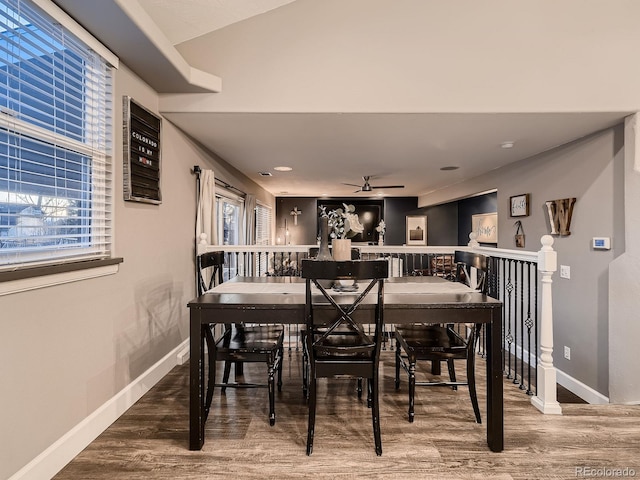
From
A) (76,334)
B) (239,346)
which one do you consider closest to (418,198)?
(239,346)

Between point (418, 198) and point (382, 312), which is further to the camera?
point (418, 198)

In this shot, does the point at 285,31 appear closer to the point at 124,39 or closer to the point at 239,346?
the point at 124,39

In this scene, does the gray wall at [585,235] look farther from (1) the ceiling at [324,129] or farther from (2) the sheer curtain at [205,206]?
(2) the sheer curtain at [205,206]

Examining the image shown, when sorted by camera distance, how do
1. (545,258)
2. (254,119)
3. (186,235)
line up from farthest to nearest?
1. (186,235)
2. (254,119)
3. (545,258)

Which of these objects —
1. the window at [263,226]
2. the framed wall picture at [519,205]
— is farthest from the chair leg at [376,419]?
the window at [263,226]

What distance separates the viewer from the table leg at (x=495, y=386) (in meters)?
1.94

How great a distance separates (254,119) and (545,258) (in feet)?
7.97

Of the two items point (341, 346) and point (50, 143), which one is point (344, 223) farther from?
point (50, 143)

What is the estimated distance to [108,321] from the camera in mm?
2250

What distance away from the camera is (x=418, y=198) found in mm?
9477

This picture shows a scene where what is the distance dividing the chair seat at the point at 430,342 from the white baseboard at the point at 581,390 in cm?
192

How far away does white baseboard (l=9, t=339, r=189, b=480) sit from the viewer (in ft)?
5.50

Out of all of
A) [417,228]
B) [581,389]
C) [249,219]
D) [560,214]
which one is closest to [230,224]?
[249,219]

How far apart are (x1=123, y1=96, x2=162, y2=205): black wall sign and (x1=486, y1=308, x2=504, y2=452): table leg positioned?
2.38 m
